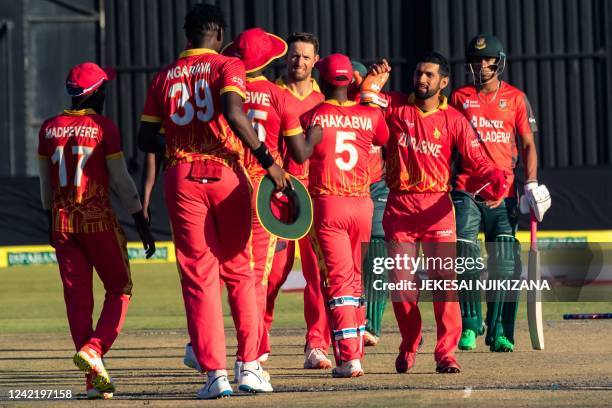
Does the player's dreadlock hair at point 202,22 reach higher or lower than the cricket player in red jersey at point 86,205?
higher

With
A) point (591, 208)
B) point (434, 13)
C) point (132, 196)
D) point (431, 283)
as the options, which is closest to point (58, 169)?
point (132, 196)

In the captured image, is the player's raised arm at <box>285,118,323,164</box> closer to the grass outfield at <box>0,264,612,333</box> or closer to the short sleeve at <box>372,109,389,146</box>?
the short sleeve at <box>372,109,389,146</box>

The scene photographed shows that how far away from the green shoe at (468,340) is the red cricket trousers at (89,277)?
311 centimetres

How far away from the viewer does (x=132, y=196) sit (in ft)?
26.9

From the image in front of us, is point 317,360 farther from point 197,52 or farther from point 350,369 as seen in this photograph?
point 197,52

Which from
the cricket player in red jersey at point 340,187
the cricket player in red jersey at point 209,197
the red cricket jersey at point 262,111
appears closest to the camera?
the cricket player in red jersey at point 209,197

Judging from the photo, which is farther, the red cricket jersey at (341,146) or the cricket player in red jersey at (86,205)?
the red cricket jersey at (341,146)

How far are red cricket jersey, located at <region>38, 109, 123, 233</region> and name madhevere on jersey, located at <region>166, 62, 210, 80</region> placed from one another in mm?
596

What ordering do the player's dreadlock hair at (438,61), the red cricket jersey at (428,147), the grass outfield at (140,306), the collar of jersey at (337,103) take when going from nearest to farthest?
the collar of jersey at (337,103), the red cricket jersey at (428,147), the player's dreadlock hair at (438,61), the grass outfield at (140,306)

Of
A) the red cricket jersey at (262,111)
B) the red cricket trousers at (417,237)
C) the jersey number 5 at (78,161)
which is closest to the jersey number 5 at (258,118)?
the red cricket jersey at (262,111)

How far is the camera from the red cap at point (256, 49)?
9.15 m

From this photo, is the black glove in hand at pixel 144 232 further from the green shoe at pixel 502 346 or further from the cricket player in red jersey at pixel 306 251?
the green shoe at pixel 502 346

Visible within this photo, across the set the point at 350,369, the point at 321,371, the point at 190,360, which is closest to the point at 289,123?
the point at 350,369

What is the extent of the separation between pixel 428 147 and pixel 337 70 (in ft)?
2.77
